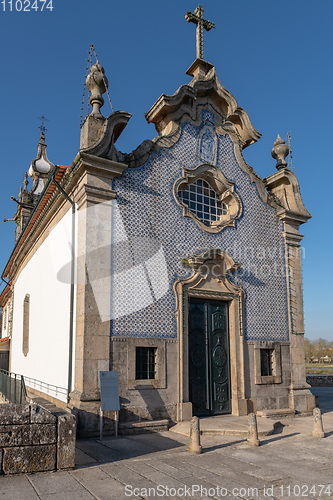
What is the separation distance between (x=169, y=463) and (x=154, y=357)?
3345 millimetres

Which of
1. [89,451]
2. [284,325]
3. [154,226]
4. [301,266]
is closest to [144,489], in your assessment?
[89,451]

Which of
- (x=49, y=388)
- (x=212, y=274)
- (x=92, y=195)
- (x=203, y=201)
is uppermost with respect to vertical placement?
(x=203, y=201)

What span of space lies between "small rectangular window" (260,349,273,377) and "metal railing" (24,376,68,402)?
17.5 ft

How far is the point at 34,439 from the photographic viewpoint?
5.66 metres

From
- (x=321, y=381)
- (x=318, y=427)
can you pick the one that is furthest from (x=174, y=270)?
(x=321, y=381)

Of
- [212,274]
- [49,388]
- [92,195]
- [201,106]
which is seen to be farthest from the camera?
[201,106]

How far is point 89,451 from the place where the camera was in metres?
6.96

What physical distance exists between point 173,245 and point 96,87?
4.25 metres

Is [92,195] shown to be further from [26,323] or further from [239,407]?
[26,323]

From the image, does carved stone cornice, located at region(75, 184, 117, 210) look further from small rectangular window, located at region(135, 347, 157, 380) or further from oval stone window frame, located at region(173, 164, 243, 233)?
small rectangular window, located at region(135, 347, 157, 380)

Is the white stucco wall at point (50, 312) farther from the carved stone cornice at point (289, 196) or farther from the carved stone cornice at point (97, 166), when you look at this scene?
the carved stone cornice at point (289, 196)

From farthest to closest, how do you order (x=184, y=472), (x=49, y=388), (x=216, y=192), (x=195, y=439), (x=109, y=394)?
1. (x=216, y=192)
2. (x=49, y=388)
3. (x=109, y=394)
4. (x=195, y=439)
5. (x=184, y=472)

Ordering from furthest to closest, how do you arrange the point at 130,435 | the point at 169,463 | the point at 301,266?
the point at 301,266
the point at 130,435
the point at 169,463

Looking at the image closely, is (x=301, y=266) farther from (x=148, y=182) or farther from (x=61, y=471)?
(x=61, y=471)
